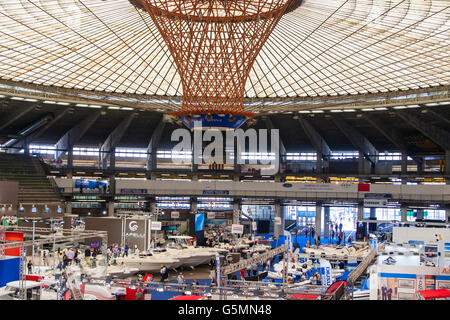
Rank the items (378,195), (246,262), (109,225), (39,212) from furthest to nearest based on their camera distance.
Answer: (378,195) < (39,212) < (109,225) < (246,262)

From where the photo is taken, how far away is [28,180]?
47.6m

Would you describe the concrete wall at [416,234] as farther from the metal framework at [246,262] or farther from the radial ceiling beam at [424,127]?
the radial ceiling beam at [424,127]

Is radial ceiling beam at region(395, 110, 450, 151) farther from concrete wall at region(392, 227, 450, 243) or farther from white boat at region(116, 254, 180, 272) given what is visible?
white boat at region(116, 254, 180, 272)

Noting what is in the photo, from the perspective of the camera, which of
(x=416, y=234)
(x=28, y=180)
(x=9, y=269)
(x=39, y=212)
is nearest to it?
(x=9, y=269)

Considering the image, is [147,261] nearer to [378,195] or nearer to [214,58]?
[214,58]

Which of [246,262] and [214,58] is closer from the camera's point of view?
[214,58]

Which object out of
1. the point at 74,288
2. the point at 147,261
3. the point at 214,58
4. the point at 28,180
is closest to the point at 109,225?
the point at 147,261

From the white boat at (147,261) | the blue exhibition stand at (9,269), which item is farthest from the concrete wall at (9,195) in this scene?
the blue exhibition stand at (9,269)

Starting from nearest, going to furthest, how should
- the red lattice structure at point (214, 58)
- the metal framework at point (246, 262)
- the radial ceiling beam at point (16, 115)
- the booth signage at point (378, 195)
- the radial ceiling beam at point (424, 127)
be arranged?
the red lattice structure at point (214, 58) < the metal framework at point (246, 262) < the radial ceiling beam at point (16, 115) < the radial ceiling beam at point (424, 127) < the booth signage at point (378, 195)

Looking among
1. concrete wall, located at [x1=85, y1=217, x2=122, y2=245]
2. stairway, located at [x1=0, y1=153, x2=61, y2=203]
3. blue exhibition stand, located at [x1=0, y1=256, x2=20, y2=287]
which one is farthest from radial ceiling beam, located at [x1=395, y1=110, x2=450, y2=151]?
blue exhibition stand, located at [x1=0, y1=256, x2=20, y2=287]

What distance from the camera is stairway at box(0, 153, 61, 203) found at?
45406 mm

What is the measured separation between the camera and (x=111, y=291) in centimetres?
1598

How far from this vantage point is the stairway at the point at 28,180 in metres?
45.4

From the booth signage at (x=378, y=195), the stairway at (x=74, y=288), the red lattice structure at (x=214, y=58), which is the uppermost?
the red lattice structure at (x=214, y=58)
